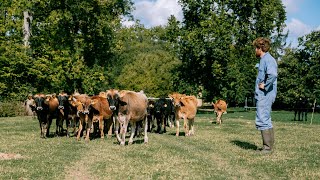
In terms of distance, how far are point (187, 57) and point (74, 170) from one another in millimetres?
42277

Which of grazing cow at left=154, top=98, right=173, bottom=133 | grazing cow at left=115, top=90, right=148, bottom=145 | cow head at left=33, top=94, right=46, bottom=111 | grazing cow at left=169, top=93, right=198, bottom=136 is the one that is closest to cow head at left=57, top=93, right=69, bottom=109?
cow head at left=33, top=94, right=46, bottom=111

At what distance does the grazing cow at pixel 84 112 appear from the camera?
1841 centimetres

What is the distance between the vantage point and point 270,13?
54.1 m

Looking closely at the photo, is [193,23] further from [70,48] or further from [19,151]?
[19,151]

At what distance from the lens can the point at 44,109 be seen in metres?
20.1

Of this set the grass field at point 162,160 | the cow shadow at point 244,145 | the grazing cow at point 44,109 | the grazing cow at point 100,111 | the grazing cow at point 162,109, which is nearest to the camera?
the grass field at point 162,160

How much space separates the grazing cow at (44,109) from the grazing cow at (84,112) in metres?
1.16

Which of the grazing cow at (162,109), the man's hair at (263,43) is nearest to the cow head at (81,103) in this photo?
the grazing cow at (162,109)

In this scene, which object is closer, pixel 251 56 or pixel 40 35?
pixel 40 35

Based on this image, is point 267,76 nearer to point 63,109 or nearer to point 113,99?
point 113,99

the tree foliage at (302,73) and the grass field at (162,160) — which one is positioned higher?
the tree foliage at (302,73)

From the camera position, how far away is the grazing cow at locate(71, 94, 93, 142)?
18.4m

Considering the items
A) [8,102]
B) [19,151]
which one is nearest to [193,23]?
[8,102]

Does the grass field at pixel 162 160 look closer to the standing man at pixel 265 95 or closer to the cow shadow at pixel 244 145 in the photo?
the cow shadow at pixel 244 145
